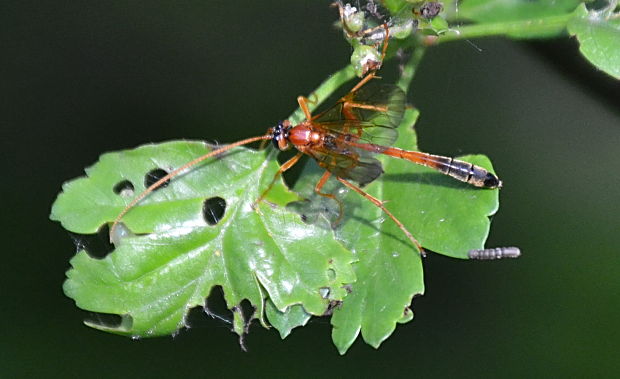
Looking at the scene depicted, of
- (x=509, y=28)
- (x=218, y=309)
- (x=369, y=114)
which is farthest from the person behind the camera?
(x=218, y=309)

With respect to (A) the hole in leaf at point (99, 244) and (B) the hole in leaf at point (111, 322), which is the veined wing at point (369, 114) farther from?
(B) the hole in leaf at point (111, 322)

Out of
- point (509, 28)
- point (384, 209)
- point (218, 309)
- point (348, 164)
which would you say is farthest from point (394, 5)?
point (218, 309)

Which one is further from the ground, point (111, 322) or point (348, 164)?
point (348, 164)

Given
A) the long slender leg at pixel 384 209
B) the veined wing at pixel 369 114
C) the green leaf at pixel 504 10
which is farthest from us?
the green leaf at pixel 504 10

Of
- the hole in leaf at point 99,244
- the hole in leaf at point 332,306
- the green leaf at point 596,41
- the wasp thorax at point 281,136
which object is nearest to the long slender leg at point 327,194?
the wasp thorax at point 281,136

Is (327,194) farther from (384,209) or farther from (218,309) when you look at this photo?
(218,309)

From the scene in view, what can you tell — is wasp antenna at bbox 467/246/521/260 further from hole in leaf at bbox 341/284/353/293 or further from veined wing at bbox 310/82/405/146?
veined wing at bbox 310/82/405/146

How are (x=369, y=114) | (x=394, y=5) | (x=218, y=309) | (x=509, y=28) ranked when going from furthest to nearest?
(x=218, y=309) < (x=369, y=114) < (x=509, y=28) < (x=394, y=5)
